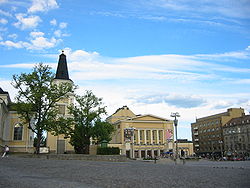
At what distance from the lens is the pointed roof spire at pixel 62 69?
60.8 metres

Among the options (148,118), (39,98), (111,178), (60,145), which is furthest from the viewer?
(148,118)

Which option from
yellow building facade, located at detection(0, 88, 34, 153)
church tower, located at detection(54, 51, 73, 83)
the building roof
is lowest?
yellow building facade, located at detection(0, 88, 34, 153)

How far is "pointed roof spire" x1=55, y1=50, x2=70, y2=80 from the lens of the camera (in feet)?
199

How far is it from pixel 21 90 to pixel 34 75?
2.64 meters

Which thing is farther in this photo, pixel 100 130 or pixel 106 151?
pixel 100 130

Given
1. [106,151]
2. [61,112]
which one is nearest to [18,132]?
[61,112]

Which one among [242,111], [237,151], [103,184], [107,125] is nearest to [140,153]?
[237,151]

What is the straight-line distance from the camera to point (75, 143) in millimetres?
45531

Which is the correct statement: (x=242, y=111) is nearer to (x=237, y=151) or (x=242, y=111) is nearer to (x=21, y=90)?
(x=237, y=151)

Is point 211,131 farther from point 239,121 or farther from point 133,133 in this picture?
point 133,133

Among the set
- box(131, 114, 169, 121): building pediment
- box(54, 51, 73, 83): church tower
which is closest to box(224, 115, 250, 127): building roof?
box(131, 114, 169, 121): building pediment

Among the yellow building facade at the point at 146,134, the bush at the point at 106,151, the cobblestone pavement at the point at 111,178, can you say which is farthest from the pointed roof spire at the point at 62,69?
the cobblestone pavement at the point at 111,178

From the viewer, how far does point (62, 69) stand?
61.5m

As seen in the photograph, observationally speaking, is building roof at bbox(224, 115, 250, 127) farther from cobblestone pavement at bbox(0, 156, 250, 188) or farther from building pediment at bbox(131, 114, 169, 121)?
cobblestone pavement at bbox(0, 156, 250, 188)
